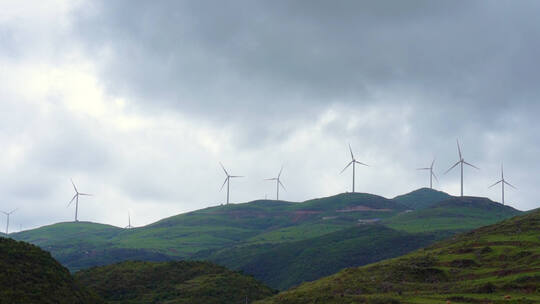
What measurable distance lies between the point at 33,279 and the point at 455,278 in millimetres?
78286

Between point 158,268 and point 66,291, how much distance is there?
60.7m

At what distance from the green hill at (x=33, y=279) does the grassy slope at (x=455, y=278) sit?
38850 millimetres

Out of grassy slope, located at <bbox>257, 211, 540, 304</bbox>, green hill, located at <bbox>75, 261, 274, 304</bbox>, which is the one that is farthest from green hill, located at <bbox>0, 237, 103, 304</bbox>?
grassy slope, located at <bbox>257, 211, 540, 304</bbox>

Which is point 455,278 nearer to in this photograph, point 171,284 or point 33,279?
point 33,279

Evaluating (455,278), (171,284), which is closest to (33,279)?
(171,284)

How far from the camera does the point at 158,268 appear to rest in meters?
185

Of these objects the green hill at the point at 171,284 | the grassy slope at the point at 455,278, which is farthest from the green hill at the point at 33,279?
the grassy slope at the point at 455,278

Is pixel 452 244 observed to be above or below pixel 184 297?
above

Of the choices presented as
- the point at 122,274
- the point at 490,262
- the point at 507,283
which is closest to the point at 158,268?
the point at 122,274

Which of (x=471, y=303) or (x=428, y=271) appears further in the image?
(x=428, y=271)

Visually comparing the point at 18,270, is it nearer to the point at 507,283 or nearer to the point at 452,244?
the point at 507,283

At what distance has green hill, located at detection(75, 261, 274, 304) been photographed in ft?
516

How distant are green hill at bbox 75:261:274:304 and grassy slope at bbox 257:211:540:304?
29735 mm

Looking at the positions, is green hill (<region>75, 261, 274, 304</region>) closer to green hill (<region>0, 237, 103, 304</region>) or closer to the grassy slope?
green hill (<region>0, 237, 103, 304</region>)
